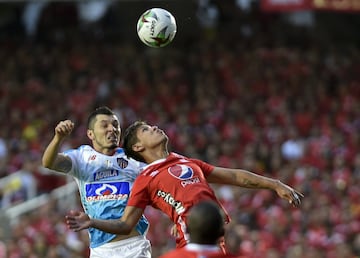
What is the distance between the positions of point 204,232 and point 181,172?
207 centimetres

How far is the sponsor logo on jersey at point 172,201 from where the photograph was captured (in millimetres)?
7551

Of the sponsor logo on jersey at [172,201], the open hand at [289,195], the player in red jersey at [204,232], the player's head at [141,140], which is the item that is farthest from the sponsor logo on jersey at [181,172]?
the player in red jersey at [204,232]

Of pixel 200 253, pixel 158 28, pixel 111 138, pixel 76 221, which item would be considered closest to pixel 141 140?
pixel 111 138

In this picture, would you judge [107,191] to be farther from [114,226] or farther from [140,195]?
[114,226]

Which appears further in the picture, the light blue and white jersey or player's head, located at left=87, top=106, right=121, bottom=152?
player's head, located at left=87, top=106, right=121, bottom=152

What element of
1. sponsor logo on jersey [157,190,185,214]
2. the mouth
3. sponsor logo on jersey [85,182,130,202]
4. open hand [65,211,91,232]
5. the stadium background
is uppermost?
the mouth

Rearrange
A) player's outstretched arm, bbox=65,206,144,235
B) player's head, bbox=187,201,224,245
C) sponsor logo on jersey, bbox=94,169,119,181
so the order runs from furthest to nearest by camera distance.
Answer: sponsor logo on jersey, bbox=94,169,119,181, player's outstretched arm, bbox=65,206,144,235, player's head, bbox=187,201,224,245

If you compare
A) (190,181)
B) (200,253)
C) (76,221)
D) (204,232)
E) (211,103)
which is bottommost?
(211,103)

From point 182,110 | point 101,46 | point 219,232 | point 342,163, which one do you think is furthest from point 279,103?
point 219,232

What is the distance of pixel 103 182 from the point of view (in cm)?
834

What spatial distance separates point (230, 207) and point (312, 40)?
7.51m

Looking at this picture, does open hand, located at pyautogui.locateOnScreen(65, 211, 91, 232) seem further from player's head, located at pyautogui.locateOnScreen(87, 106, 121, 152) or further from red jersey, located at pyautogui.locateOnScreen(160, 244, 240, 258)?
player's head, located at pyautogui.locateOnScreen(87, 106, 121, 152)

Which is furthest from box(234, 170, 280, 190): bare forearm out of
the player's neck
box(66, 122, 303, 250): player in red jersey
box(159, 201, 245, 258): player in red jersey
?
box(159, 201, 245, 258): player in red jersey

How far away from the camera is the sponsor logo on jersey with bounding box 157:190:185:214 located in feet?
24.8
